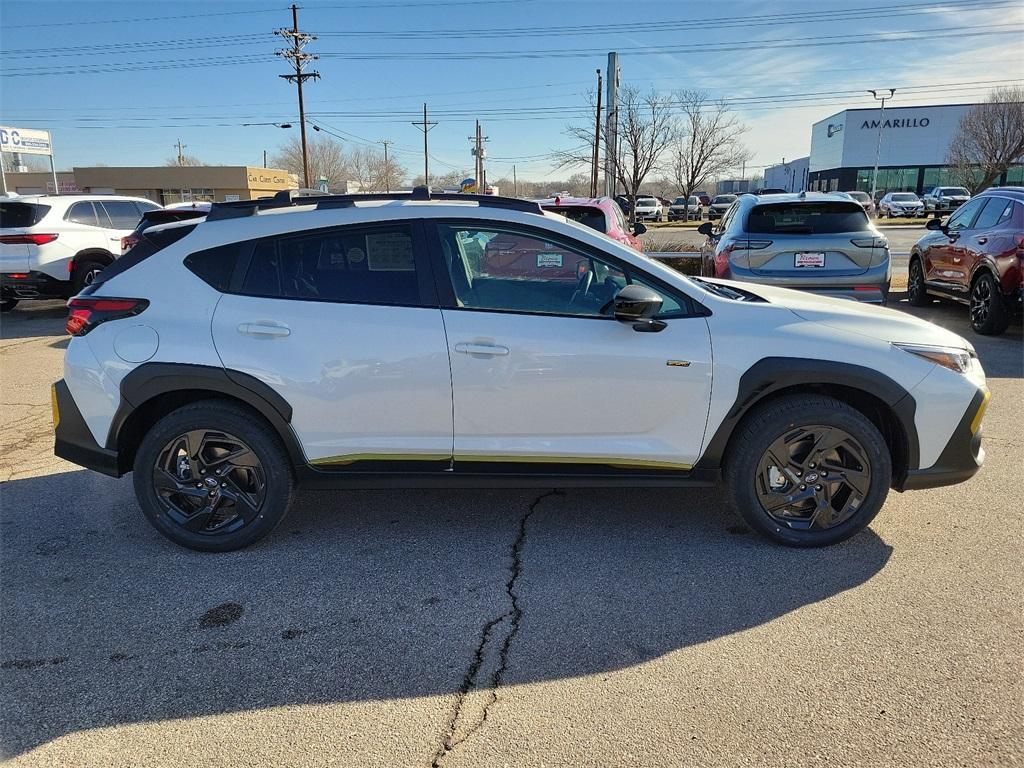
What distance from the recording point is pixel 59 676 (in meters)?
2.72

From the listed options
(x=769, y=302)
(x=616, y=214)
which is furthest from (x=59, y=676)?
(x=616, y=214)

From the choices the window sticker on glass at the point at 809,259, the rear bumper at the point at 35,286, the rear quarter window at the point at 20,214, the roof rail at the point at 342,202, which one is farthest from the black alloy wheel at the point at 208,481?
the rear quarter window at the point at 20,214

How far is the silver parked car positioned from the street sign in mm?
35375

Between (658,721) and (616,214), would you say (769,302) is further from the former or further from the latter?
(616,214)

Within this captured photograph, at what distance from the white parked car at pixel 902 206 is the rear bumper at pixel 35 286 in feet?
153

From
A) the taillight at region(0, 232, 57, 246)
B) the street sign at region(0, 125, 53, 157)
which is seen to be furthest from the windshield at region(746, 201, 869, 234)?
the street sign at region(0, 125, 53, 157)

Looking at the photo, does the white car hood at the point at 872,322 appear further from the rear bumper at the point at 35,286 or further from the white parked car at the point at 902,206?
the white parked car at the point at 902,206

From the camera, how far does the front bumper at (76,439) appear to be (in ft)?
11.9

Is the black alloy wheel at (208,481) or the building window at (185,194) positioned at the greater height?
the building window at (185,194)

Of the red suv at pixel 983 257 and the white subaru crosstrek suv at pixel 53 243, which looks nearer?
the red suv at pixel 983 257

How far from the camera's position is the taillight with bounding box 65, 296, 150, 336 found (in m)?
3.56

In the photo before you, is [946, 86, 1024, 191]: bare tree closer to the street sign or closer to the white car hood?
the white car hood

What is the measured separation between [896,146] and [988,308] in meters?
73.0

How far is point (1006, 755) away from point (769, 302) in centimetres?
221
